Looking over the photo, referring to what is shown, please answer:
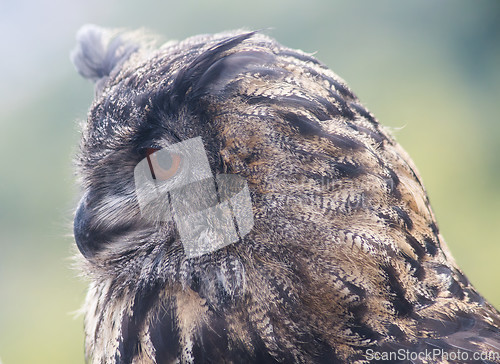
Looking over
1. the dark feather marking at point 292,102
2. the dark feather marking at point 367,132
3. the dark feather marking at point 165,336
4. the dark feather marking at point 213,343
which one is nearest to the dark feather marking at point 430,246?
the dark feather marking at point 367,132

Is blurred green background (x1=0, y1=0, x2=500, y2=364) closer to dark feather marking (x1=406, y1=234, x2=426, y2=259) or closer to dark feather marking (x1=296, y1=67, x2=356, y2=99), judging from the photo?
dark feather marking (x1=296, y1=67, x2=356, y2=99)

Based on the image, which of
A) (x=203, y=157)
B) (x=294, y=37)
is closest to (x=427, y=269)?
(x=203, y=157)

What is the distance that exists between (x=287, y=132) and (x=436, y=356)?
603mm

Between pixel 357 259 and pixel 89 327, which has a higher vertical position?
pixel 89 327

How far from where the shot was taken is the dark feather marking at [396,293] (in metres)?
1.14

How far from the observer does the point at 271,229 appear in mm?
1146

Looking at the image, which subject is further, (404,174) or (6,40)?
(6,40)

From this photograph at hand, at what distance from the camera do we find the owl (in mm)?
1129

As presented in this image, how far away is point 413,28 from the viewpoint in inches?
174

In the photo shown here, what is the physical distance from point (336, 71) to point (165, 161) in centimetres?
326

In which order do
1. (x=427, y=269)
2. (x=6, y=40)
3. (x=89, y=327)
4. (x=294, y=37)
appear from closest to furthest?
(x=427, y=269) → (x=89, y=327) → (x=6, y=40) → (x=294, y=37)

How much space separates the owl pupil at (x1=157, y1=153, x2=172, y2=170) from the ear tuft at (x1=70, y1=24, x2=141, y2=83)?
0.58 m

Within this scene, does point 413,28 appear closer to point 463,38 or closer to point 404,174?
point 463,38

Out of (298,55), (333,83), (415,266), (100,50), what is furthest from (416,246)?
(100,50)
